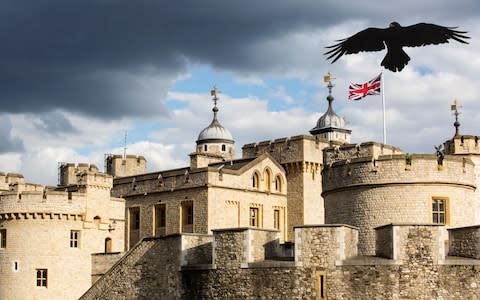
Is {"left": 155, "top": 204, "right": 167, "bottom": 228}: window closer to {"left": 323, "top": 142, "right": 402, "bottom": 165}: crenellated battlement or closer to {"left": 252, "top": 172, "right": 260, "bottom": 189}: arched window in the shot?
{"left": 252, "top": 172, "right": 260, "bottom": 189}: arched window

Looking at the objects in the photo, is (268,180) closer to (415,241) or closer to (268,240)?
(268,240)

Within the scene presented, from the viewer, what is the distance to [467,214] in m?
38.3

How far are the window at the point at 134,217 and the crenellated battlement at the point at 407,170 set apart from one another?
75.5 feet

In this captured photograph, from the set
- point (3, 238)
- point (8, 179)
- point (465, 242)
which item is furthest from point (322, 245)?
point (8, 179)

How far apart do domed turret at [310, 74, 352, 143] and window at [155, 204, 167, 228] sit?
117 ft

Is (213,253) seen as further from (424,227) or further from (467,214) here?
(467,214)

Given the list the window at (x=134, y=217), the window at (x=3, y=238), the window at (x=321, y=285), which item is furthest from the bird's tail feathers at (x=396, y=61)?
the window at (x=134, y=217)

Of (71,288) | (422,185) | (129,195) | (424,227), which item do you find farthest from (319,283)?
(129,195)

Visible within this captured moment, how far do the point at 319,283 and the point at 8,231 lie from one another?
19643 millimetres

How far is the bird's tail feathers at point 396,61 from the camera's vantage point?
106 feet

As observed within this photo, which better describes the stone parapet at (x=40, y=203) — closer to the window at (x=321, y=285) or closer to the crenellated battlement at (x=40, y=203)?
the crenellated battlement at (x=40, y=203)

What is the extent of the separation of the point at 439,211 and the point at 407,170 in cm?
202

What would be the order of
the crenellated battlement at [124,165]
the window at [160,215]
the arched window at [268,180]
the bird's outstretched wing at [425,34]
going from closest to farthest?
the bird's outstretched wing at [425,34] → the window at [160,215] → the arched window at [268,180] → the crenellated battlement at [124,165]

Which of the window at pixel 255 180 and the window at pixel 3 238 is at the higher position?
the window at pixel 255 180
